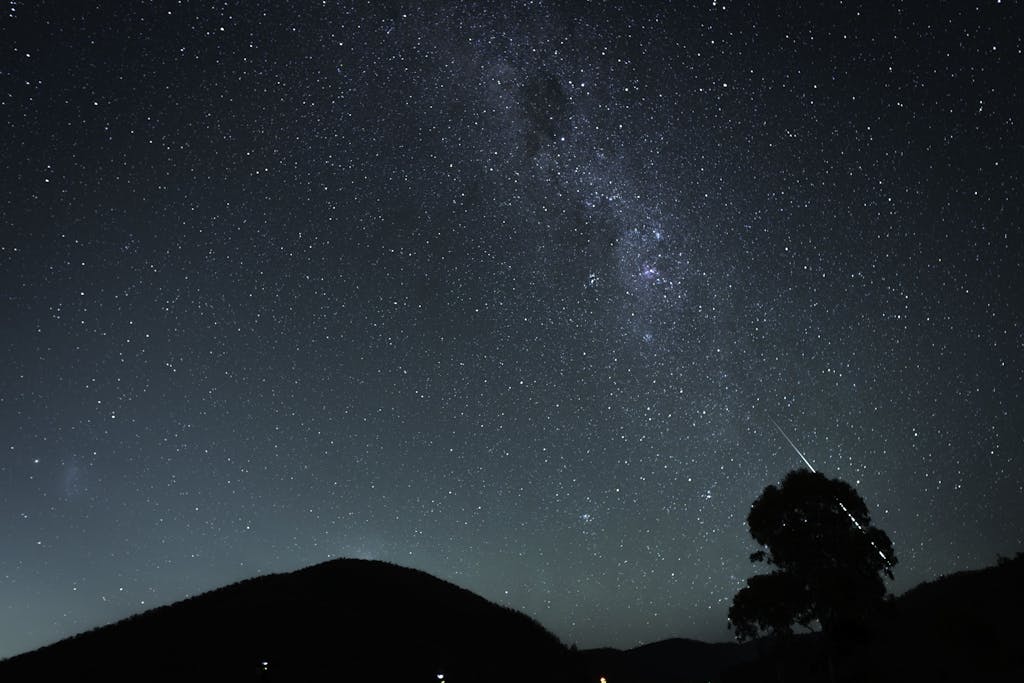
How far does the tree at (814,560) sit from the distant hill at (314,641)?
42.7 ft

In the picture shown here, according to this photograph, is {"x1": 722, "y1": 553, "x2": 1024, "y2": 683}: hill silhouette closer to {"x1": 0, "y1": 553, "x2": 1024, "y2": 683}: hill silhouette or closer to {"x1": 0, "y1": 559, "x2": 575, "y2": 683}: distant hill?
{"x1": 0, "y1": 553, "x2": 1024, "y2": 683}: hill silhouette

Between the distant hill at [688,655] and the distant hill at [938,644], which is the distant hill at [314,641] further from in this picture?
the distant hill at [688,655]

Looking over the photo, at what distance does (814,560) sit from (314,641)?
1030 inches

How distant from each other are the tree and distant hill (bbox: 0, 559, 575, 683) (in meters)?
13.0

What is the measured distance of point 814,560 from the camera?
30000 mm

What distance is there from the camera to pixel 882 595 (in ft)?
94.3

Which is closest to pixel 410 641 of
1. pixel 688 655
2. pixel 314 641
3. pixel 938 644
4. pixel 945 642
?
pixel 314 641

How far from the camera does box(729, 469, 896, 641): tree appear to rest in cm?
2875

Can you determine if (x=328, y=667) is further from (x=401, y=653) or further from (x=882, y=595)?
(x=882, y=595)

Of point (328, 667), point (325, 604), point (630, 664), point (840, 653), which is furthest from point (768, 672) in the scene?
point (630, 664)

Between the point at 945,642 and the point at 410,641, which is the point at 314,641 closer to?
the point at 410,641

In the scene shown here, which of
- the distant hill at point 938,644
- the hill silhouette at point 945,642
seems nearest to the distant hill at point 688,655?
the distant hill at point 938,644

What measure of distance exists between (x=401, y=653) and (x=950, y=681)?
2592cm

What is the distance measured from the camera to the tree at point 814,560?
28.8 meters
